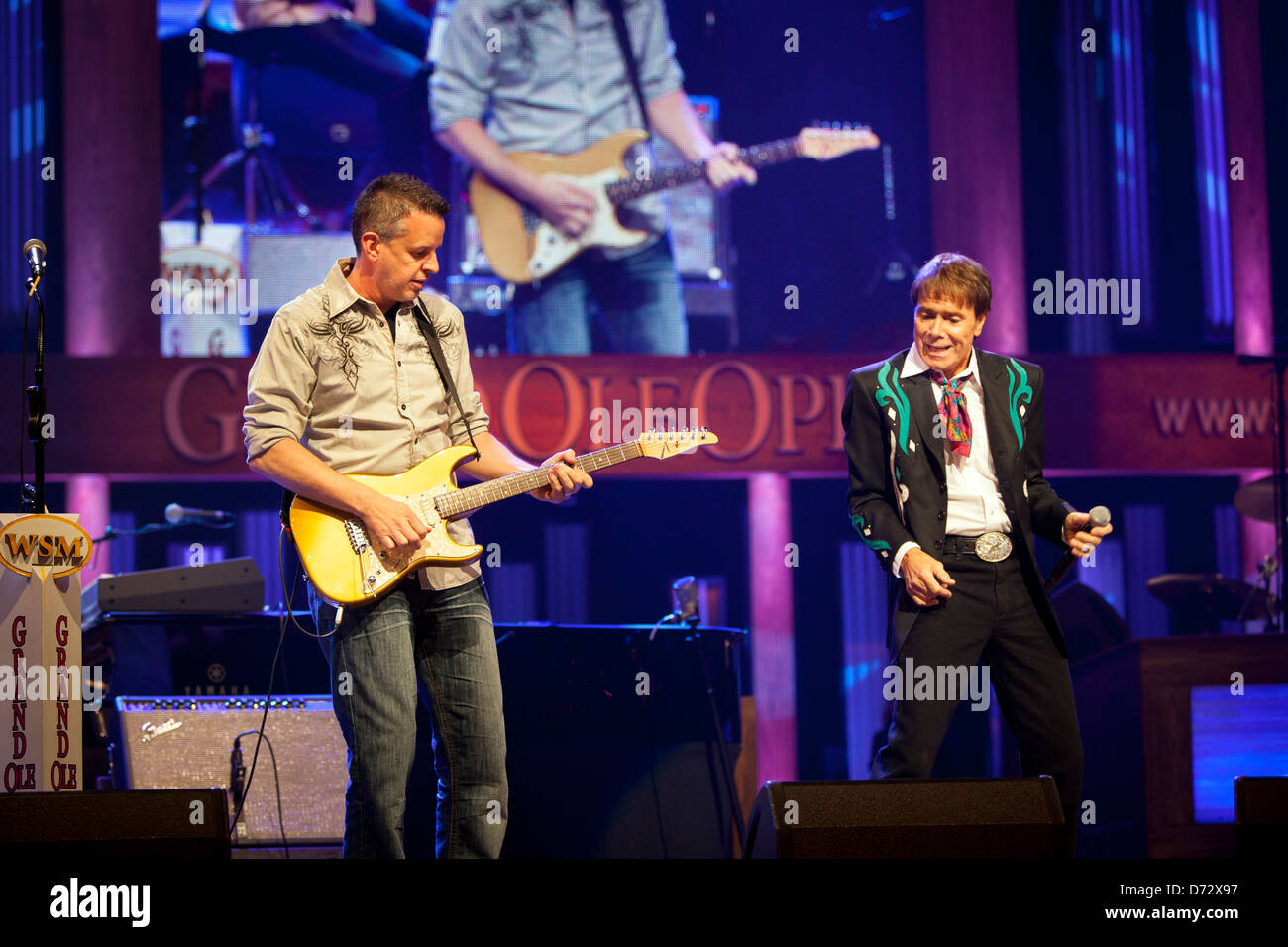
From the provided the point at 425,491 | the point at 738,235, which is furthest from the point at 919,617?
the point at 738,235

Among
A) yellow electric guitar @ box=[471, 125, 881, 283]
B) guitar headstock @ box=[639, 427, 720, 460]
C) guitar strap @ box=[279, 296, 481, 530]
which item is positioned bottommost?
guitar headstock @ box=[639, 427, 720, 460]

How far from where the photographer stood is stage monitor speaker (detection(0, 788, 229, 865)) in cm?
228

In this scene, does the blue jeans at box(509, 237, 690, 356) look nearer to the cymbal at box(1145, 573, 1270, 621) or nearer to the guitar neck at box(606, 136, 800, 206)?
the guitar neck at box(606, 136, 800, 206)

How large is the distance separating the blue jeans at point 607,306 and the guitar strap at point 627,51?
72 cm

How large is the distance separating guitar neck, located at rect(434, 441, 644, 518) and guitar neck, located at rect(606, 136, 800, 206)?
3.22m

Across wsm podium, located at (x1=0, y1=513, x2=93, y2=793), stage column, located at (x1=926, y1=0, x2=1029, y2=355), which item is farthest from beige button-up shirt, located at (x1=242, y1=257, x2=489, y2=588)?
stage column, located at (x1=926, y1=0, x2=1029, y2=355)

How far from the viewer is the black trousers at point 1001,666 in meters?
3.18

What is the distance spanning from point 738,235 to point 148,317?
315 cm

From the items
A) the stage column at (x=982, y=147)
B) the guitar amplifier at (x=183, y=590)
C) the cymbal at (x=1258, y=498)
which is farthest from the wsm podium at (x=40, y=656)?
the cymbal at (x=1258, y=498)

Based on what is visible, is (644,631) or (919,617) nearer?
(919,617)

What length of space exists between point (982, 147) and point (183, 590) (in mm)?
4787

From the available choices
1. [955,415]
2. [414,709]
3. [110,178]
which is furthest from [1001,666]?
[110,178]
